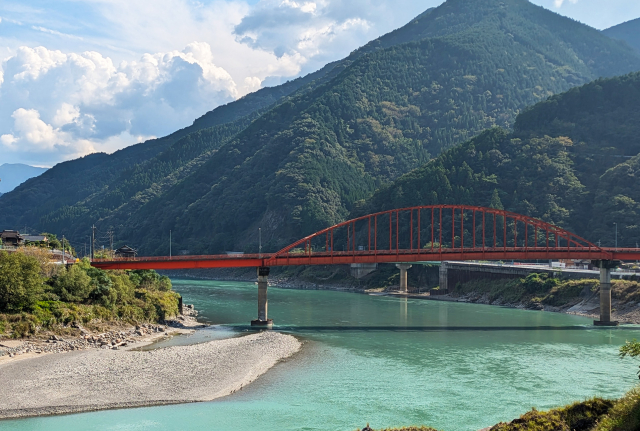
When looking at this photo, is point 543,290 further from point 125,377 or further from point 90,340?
point 125,377

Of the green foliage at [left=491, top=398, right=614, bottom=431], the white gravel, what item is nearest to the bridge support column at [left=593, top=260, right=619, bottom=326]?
the white gravel

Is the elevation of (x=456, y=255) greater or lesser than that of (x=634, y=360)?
greater

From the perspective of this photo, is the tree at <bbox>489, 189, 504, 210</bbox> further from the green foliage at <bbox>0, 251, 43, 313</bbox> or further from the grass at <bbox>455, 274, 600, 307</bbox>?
the green foliage at <bbox>0, 251, 43, 313</bbox>

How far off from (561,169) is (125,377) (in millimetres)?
115074

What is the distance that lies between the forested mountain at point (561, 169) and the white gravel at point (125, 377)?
301 feet

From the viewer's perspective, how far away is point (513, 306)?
Answer: 9238cm

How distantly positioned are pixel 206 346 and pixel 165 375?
10.8m

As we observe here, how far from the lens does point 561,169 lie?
134875mm

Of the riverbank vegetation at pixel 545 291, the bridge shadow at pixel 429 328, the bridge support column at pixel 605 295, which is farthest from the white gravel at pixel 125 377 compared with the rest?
the riverbank vegetation at pixel 545 291

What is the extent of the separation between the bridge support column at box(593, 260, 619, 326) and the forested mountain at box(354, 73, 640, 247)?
43.2 metres

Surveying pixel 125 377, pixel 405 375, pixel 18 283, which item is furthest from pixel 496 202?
pixel 125 377

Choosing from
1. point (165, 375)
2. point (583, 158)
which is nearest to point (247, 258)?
point (165, 375)

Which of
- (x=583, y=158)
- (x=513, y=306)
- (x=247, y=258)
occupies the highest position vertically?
(x=583, y=158)

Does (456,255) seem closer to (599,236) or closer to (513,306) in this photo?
(513,306)
